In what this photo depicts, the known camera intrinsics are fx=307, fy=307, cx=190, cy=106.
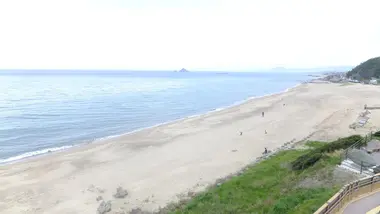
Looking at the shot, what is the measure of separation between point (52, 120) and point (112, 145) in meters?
19.5

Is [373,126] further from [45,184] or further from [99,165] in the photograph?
[45,184]

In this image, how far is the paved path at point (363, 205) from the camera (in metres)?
10.7

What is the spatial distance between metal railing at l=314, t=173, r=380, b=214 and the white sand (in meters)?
10.2

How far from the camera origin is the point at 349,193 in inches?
453

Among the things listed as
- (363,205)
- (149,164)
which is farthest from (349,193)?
(149,164)

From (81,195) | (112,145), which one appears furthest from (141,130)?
(81,195)

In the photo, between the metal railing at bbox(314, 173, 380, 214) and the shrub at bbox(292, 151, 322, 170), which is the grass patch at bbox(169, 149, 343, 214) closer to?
the shrub at bbox(292, 151, 322, 170)

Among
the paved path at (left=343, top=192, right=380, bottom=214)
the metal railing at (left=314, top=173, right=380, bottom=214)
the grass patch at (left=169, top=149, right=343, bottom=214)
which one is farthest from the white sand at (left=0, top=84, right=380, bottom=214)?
the paved path at (left=343, top=192, right=380, bottom=214)

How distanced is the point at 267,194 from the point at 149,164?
12707 mm

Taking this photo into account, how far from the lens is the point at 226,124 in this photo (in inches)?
1714

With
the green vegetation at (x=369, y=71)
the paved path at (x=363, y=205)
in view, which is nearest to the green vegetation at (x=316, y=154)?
the paved path at (x=363, y=205)

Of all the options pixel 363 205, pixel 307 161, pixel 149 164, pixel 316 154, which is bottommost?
pixel 149 164

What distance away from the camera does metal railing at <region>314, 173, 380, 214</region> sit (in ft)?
33.3

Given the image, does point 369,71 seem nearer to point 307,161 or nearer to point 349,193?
point 307,161
